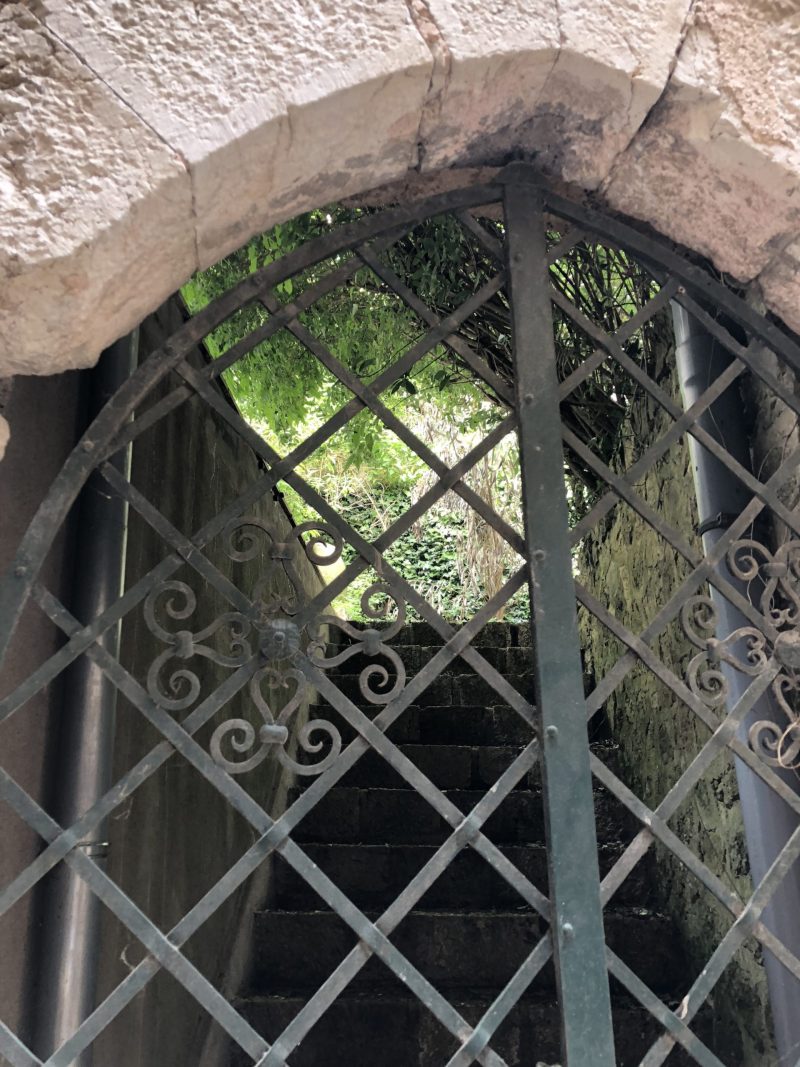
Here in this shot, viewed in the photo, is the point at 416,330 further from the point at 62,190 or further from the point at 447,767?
the point at 62,190

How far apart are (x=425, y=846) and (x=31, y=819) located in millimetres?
2039

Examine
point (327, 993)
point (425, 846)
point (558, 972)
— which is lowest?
point (425, 846)

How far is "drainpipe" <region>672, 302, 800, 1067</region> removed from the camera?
1.62 metres

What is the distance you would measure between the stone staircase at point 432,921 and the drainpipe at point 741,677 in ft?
2.79

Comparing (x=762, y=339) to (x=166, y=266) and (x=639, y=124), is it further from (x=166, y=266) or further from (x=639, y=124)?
(x=166, y=266)

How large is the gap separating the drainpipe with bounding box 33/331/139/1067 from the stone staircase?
3.85 ft

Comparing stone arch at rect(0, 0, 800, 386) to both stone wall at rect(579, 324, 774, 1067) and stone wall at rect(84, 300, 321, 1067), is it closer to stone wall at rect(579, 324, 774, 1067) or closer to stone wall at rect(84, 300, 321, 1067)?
stone wall at rect(84, 300, 321, 1067)

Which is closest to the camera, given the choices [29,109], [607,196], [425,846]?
Result: [29,109]

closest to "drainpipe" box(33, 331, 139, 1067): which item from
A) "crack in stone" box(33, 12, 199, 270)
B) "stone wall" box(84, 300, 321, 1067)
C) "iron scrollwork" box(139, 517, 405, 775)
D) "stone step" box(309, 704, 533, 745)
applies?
"stone wall" box(84, 300, 321, 1067)

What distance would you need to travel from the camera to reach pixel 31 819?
116cm

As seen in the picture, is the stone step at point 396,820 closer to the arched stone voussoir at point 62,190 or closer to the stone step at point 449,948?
the stone step at point 449,948

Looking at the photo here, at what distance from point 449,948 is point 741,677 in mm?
1308

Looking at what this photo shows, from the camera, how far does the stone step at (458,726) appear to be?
3.66 metres

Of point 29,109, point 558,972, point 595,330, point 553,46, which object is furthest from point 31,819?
point 553,46
